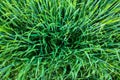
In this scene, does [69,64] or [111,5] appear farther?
[111,5]

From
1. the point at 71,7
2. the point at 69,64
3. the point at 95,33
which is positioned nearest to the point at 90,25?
the point at 95,33

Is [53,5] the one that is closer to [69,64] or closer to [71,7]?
[71,7]

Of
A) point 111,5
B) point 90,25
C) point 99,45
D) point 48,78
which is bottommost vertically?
point 48,78

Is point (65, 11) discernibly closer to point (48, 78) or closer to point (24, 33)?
point (24, 33)

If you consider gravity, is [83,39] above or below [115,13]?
below

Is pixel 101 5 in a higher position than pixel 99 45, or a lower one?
higher

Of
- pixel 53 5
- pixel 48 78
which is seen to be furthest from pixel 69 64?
pixel 53 5
